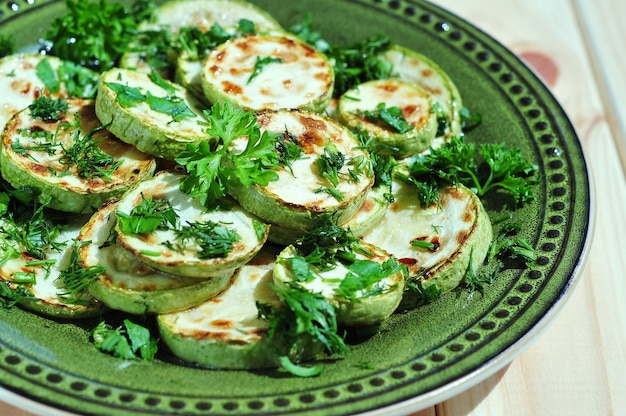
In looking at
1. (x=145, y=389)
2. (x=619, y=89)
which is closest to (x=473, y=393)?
(x=145, y=389)

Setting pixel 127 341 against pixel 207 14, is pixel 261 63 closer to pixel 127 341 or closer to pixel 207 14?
pixel 207 14

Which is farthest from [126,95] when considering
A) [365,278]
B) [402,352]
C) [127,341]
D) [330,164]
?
[402,352]

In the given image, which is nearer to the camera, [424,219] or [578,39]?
[424,219]

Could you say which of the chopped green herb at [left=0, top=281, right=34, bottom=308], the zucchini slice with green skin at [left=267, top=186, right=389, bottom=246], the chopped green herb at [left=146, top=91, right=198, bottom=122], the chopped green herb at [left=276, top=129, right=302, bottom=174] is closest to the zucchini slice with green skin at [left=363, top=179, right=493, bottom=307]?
the zucchini slice with green skin at [left=267, top=186, right=389, bottom=246]

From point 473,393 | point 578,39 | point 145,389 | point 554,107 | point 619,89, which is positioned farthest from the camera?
point 578,39

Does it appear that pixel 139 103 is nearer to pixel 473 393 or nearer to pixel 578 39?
pixel 473 393

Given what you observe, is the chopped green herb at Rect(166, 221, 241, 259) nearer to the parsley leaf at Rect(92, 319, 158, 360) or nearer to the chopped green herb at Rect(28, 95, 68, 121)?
the parsley leaf at Rect(92, 319, 158, 360)

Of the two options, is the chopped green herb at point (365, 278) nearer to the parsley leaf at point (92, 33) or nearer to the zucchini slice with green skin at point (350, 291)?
the zucchini slice with green skin at point (350, 291)

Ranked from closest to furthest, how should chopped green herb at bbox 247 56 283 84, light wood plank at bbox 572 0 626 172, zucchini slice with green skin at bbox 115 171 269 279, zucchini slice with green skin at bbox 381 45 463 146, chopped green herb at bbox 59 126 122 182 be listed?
1. zucchini slice with green skin at bbox 115 171 269 279
2. chopped green herb at bbox 59 126 122 182
3. chopped green herb at bbox 247 56 283 84
4. zucchini slice with green skin at bbox 381 45 463 146
5. light wood plank at bbox 572 0 626 172
